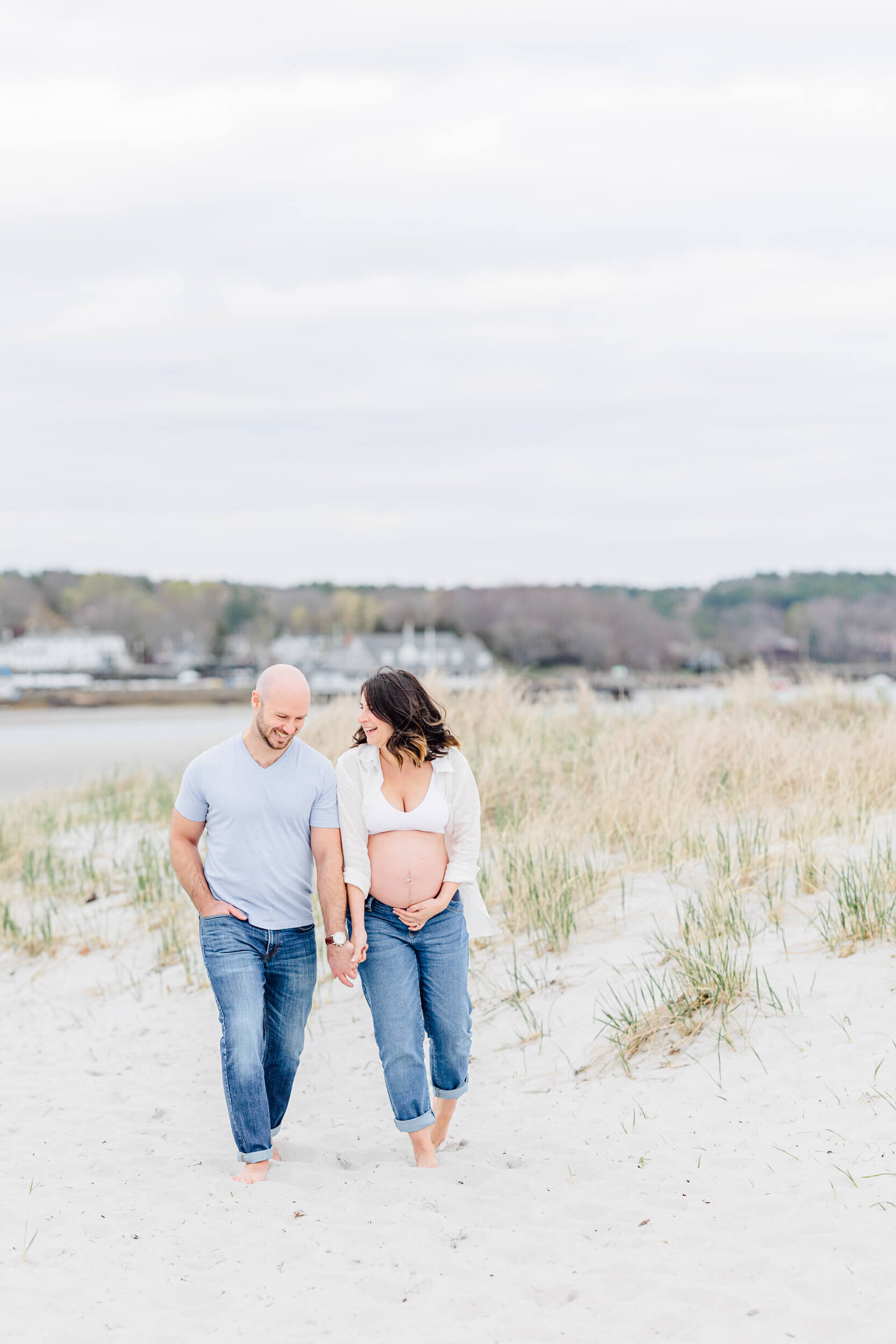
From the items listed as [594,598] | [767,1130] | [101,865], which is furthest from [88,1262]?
[594,598]

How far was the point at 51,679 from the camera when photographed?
105m

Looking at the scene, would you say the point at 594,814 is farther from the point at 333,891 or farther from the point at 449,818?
the point at 333,891

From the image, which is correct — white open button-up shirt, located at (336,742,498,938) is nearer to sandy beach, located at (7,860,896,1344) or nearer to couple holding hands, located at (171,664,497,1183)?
couple holding hands, located at (171,664,497,1183)

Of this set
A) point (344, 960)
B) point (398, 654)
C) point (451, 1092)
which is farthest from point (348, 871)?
point (398, 654)

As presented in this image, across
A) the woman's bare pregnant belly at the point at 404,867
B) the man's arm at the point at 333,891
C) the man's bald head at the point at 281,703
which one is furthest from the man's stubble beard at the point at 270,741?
the woman's bare pregnant belly at the point at 404,867

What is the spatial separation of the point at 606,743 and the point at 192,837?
6507mm

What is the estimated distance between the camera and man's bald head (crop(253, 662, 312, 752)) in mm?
3793

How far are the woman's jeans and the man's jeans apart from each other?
0.85ft

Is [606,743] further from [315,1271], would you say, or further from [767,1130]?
[315,1271]

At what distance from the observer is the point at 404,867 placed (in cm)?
384

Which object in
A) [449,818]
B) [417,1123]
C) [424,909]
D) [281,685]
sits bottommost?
[417,1123]

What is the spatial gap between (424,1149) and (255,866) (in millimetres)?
1188

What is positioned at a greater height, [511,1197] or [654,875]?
[654,875]

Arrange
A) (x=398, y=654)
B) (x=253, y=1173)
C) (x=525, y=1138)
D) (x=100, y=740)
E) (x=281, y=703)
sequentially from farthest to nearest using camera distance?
(x=398, y=654), (x=100, y=740), (x=525, y=1138), (x=253, y=1173), (x=281, y=703)
